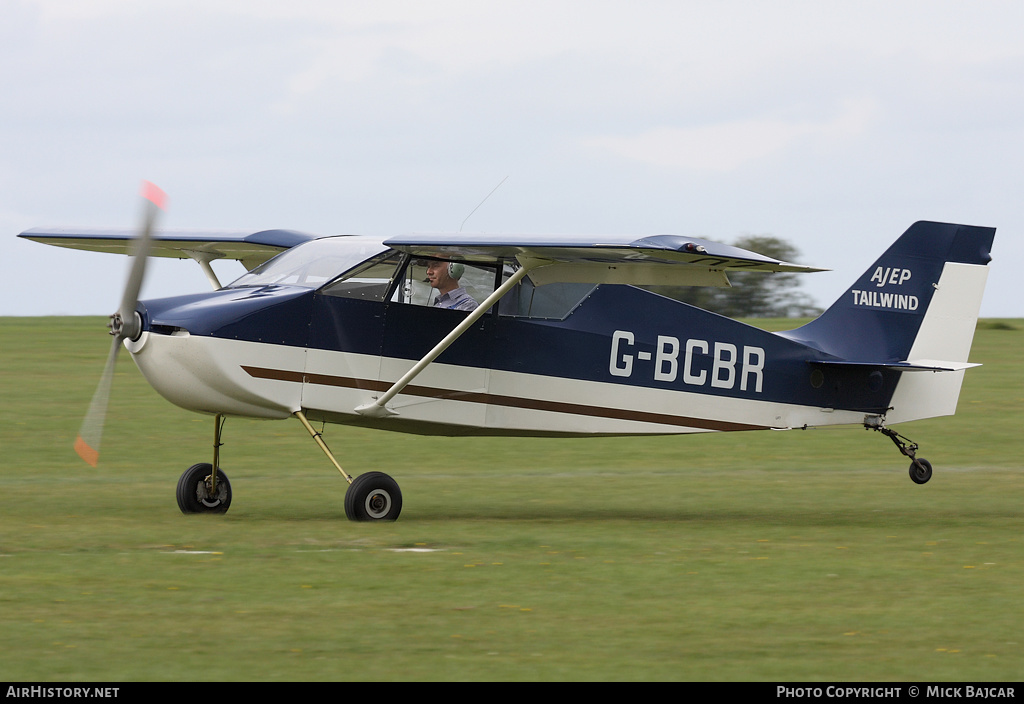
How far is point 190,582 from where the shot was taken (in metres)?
8.45

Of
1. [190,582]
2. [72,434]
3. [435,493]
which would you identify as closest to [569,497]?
[435,493]

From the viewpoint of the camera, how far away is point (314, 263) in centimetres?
1244

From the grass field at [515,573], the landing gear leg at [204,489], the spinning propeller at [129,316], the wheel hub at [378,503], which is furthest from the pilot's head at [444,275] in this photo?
the spinning propeller at [129,316]

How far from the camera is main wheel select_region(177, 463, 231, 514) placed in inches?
498

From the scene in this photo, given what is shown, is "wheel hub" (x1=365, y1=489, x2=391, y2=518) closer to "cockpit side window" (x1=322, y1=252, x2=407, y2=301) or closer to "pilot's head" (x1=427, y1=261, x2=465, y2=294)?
"cockpit side window" (x1=322, y1=252, x2=407, y2=301)

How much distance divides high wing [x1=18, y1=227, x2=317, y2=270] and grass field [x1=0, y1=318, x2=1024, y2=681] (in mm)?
2867

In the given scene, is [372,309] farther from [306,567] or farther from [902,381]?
[902,381]

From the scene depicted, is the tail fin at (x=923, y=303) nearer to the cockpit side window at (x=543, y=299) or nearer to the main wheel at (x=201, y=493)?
the cockpit side window at (x=543, y=299)

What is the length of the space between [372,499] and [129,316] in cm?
281

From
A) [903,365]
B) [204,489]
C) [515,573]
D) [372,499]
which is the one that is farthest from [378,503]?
[903,365]

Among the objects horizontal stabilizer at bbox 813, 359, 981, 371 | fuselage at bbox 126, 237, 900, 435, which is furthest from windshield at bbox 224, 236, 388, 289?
horizontal stabilizer at bbox 813, 359, 981, 371

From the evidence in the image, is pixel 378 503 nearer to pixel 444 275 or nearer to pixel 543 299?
pixel 444 275

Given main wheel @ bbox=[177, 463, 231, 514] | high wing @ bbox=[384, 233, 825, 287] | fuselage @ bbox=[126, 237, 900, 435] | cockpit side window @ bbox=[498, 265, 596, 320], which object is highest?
high wing @ bbox=[384, 233, 825, 287]

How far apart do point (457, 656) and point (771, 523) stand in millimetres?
6937
